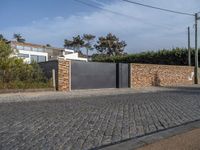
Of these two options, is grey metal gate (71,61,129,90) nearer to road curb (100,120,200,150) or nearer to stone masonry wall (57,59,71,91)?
stone masonry wall (57,59,71,91)

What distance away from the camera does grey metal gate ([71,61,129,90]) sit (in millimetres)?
21859

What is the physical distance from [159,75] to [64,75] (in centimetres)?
1165

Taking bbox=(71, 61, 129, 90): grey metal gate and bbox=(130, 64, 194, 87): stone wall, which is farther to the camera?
bbox=(130, 64, 194, 87): stone wall

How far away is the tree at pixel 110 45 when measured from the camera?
225 ft

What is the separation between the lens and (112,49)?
2726 inches

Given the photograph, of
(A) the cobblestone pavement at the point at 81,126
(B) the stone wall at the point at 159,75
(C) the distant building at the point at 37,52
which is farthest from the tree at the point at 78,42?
(A) the cobblestone pavement at the point at 81,126

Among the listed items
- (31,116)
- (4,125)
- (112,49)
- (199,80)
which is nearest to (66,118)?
(31,116)

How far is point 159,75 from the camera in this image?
29625 mm

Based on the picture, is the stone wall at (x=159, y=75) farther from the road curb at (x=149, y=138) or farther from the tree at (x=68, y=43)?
the tree at (x=68, y=43)

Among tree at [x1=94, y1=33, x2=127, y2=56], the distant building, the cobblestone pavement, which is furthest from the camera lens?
tree at [x1=94, y1=33, x2=127, y2=56]

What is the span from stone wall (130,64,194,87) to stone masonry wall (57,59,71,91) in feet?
22.3

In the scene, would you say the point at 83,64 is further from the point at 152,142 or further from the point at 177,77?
the point at 152,142

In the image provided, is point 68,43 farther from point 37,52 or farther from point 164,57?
point 164,57

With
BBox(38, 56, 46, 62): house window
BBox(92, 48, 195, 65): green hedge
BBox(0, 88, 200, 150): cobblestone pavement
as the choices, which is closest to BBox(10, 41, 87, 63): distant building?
BBox(38, 56, 46, 62): house window
